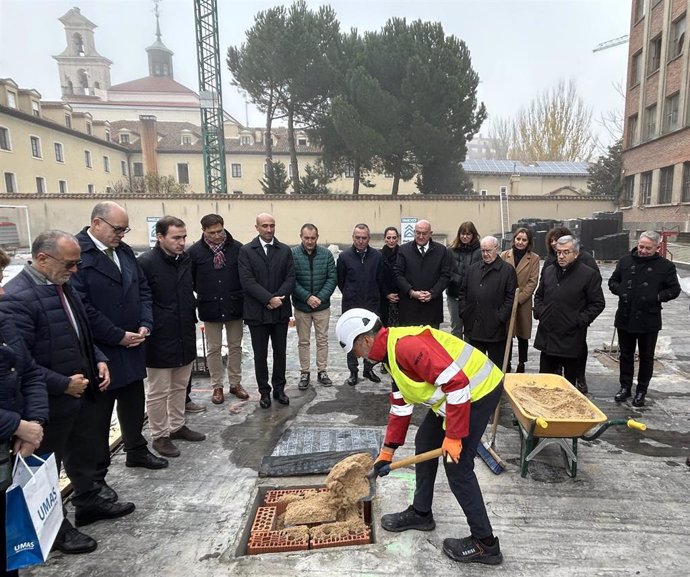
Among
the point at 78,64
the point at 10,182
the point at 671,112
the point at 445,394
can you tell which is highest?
the point at 78,64

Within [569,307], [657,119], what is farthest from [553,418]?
[657,119]

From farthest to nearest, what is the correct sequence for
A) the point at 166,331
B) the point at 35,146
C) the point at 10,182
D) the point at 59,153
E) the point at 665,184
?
1. the point at 59,153
2. the point at 35,146
3. the point at 10,182
4. the point at 665,184
5. the point at 166,331

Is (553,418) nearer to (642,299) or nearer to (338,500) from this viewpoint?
(338,500)

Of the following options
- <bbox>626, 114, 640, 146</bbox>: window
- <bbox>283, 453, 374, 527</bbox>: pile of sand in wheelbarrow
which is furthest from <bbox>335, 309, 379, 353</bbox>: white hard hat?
<bbox>626, 114, 640, 146</bbox>: window

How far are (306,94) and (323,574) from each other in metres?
28.0

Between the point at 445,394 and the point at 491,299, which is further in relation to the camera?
the point at 491,299

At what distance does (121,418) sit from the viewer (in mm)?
3416

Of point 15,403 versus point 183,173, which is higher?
point 183,173

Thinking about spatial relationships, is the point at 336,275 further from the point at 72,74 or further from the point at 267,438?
the point at 72,74

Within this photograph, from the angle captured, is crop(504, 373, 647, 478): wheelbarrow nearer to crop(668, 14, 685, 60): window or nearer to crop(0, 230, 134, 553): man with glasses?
crop(0, 230, 134, 553): man with glasses

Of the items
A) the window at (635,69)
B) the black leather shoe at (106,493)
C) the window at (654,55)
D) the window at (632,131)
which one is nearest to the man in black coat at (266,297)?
the black leather shoe at (106,493)

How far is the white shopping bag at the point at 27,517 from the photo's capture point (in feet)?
6.69

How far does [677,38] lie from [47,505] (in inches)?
1083

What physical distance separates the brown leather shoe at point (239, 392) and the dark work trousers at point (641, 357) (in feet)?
13.1
